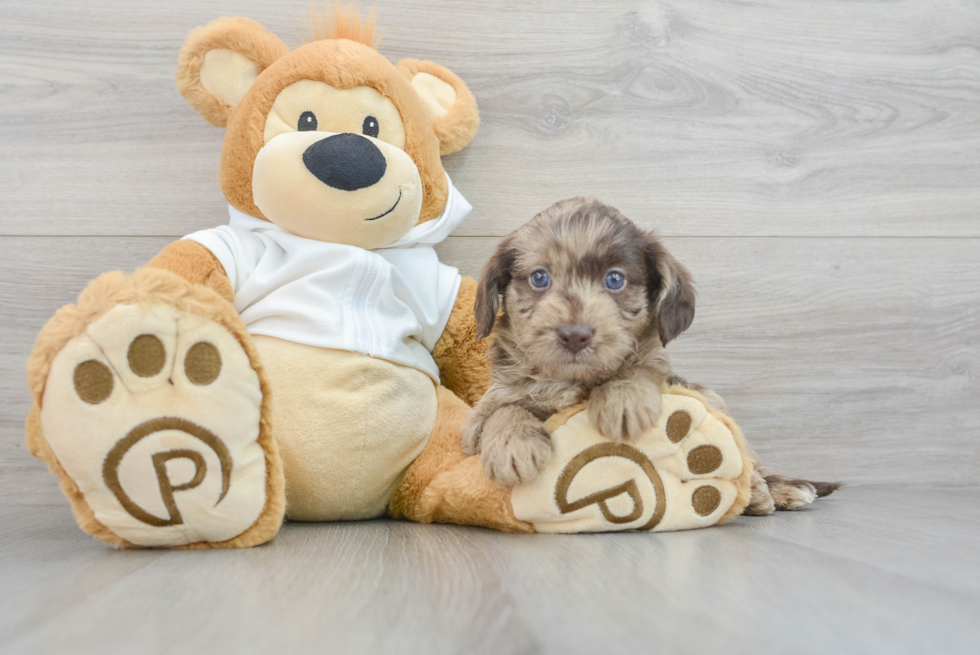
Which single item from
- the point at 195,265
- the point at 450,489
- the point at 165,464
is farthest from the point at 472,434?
the point at 195,265

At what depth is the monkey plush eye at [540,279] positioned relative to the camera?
4.81ft

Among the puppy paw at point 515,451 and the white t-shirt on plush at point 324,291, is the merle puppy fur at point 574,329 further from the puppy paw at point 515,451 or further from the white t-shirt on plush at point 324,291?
the white t-shirt on plush at point 324,291

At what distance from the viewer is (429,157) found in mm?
1707

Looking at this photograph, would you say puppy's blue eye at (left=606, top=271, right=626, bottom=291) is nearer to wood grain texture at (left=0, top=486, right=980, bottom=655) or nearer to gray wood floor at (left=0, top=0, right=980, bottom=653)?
wood grain texture at (left=0, top=486, right=980, bottom=655)

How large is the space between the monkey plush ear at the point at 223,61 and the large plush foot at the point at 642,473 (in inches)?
47.4

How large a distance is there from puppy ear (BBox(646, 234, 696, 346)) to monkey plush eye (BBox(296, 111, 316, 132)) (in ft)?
2.75

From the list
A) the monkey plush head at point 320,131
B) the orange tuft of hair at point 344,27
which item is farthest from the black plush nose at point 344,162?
the orange tuft of hair at point 344,27

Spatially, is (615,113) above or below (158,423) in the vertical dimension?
above

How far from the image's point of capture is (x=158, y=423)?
1149 mm

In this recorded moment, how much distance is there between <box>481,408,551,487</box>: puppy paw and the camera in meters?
1.32

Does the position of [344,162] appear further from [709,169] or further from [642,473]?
[709,169]

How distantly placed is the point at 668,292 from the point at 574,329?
0.27m

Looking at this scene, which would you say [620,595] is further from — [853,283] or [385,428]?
[853,283]

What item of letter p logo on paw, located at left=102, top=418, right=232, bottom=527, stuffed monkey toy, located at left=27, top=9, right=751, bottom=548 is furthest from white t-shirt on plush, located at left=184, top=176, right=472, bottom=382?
letter p logo on paw, located at left=102, top=418, right=232, bottom=527
